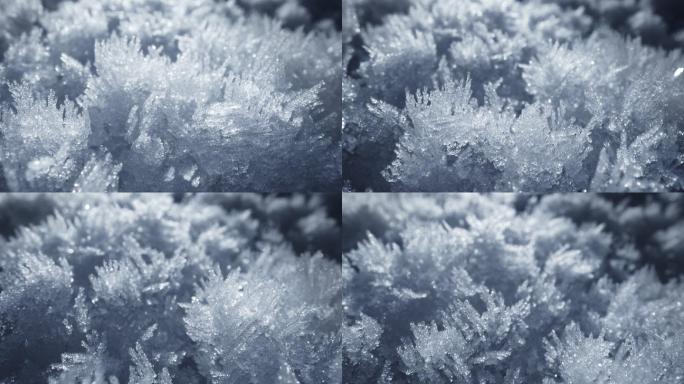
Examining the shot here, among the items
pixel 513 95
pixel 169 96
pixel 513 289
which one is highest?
pixel 513 95

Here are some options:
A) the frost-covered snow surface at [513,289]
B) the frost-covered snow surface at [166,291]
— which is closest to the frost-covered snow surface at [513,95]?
the frost-covered snow surface at [513,289]

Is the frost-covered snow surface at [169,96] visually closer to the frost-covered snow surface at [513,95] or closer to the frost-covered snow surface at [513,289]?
the frost-covered snow surface at [513,95]

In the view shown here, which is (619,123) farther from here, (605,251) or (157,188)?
(157,188)

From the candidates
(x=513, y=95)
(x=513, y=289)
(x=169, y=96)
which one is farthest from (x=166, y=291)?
(x=513, y=95)

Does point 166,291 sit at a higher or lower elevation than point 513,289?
lower

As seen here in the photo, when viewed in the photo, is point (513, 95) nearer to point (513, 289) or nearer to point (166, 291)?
point (513, 289)

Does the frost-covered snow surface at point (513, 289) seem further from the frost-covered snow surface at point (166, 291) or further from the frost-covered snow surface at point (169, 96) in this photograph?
the frost-covered snow surface at point (169, 96)

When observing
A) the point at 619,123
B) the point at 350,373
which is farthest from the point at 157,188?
the point at 619,123

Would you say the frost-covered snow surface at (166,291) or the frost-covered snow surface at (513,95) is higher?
the frost-covered snow surface at (513,95)
